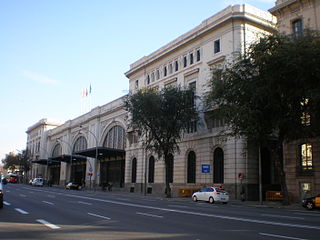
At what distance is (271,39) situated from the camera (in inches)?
1029

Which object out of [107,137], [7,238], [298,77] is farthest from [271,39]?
[107,137]

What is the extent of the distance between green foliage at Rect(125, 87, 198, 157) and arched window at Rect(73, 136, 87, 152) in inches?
1698

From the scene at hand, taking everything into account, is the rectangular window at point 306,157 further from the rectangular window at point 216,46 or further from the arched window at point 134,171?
the arched window at point 134,171

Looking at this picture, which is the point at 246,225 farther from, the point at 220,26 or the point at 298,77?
the point at 220,26

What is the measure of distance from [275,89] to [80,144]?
64.4m

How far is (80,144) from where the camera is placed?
3317 inches

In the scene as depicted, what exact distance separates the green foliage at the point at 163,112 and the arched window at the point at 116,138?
2266 centimetres

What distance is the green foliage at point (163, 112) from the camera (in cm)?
3900

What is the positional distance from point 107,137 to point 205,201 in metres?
39.7

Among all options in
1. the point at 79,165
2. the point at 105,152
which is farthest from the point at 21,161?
the point at 105,152

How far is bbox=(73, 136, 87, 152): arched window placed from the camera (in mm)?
81300

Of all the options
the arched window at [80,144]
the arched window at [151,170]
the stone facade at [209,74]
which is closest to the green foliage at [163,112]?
the stone facade at [209,74]

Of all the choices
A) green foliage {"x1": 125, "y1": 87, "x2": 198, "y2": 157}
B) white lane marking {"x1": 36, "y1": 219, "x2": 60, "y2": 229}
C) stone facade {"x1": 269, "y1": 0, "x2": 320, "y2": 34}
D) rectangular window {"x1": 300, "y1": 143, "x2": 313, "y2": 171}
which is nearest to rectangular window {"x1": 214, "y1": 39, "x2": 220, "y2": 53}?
green foliage {"x1": 125, "y1": 87, "x2": 198, "y2": 157}

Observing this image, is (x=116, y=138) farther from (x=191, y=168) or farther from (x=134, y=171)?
(x=191, y=168)
